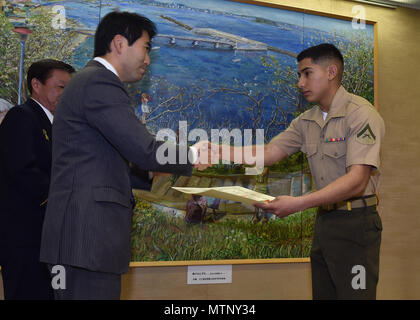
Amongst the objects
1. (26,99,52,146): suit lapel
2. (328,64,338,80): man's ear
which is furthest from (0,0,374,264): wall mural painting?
(328,64,338,80): man's ear

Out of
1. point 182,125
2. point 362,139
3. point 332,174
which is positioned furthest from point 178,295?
point 362,139

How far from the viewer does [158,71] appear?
346 cm

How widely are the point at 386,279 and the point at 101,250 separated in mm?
3463

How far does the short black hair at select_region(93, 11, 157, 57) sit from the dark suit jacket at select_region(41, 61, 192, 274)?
0.20m

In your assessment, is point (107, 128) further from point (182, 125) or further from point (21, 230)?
point (182, 125)

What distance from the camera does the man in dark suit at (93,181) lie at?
1.51 m

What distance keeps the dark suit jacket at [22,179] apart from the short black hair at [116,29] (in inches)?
36.7

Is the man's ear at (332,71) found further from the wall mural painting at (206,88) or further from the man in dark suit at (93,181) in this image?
the man in dark suit at (93,181)

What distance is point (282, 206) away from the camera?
2164 millimetres

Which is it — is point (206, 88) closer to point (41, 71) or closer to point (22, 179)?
point (41, 71)

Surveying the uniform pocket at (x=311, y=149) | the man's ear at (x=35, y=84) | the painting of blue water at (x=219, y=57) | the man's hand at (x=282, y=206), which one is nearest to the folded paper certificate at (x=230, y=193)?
the man's hand at (x=282, y=206)

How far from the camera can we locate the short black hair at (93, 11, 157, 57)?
1767mm

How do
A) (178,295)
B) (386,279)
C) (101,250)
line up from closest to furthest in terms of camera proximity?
(101,250) → (178,295) → (386,279)

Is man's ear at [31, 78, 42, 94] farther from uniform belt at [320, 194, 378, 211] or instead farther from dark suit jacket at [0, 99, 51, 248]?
uniform belt at [320, 194, 378, 211]
